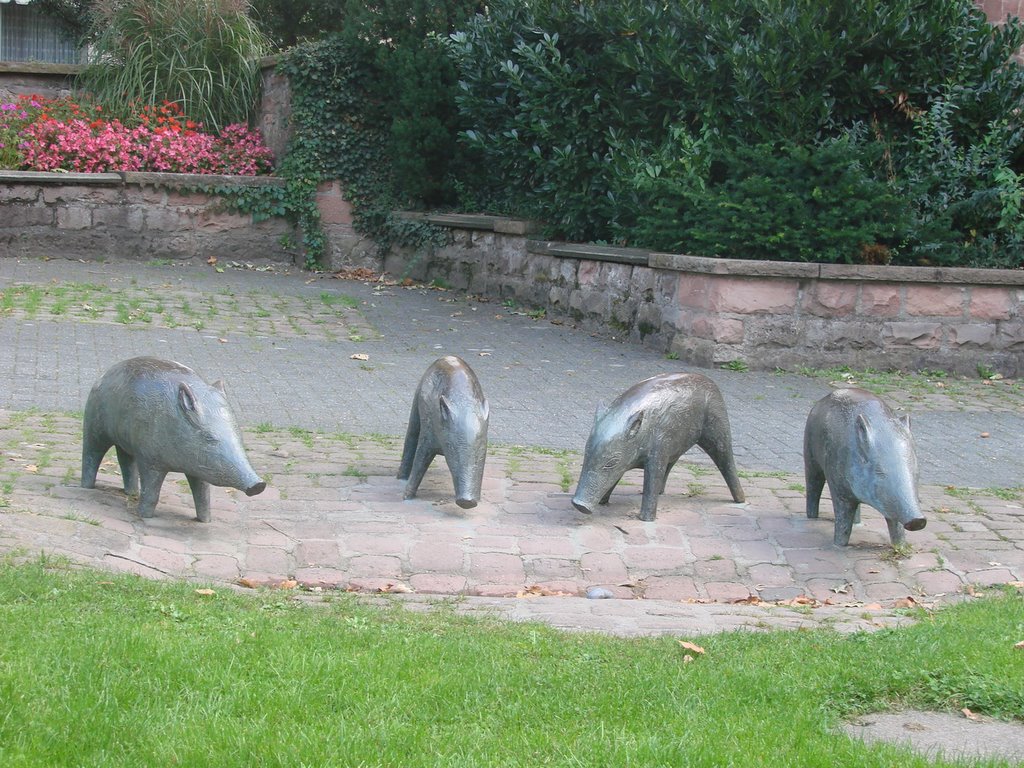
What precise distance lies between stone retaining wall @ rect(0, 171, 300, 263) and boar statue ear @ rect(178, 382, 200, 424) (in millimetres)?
11597

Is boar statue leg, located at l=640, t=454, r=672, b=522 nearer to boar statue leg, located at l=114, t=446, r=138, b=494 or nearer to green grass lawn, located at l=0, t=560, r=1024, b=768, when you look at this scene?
green grass lawn, located at l=0, t=560, r=1024, b=768

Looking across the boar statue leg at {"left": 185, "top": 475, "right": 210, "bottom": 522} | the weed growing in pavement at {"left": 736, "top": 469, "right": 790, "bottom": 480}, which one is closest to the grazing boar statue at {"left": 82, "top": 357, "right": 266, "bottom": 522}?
the boar statue leg at {"left": 185, "top": 475, "right": 210, "bottom": 522}

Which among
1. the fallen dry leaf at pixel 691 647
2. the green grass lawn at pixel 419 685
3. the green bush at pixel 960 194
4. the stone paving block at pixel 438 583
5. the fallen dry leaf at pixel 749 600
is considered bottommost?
the stone paving block at pixel 438 583

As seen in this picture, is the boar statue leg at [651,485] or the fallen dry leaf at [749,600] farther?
the boar statue leg at [651,485]

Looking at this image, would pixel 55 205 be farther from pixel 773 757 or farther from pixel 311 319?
pixel 773 757

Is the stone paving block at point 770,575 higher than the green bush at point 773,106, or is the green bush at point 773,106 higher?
the green bush at point 773,106

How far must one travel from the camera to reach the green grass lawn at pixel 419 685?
374 cm

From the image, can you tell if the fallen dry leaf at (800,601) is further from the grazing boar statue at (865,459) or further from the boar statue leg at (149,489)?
the boar statue leg at (149,489)

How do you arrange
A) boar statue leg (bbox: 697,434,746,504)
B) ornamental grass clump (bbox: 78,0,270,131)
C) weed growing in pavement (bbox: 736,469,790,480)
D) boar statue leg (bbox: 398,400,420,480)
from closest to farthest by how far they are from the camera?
1. boar statue leg (bbox: 697,434,746,504)
2. boar statue leg (bbox: 398,400,420,480)
3. weed growing in pavement (bbox: 736,469,790,480)
4. ornamental grass clump (bbox: 78,0,270,131)

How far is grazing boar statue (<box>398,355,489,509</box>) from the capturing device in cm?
698

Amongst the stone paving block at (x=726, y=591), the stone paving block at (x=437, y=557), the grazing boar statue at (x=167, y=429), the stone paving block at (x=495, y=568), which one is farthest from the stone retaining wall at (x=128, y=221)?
the stone paving block at (x=726, y=591)

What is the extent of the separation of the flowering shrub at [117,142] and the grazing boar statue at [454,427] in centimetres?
1171

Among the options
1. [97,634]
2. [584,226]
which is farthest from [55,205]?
[97,634]

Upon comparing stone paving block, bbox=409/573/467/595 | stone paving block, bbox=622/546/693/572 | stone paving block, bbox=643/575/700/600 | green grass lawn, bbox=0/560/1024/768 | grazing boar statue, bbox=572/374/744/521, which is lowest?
stone paving block, bbox=409/573/467/595
